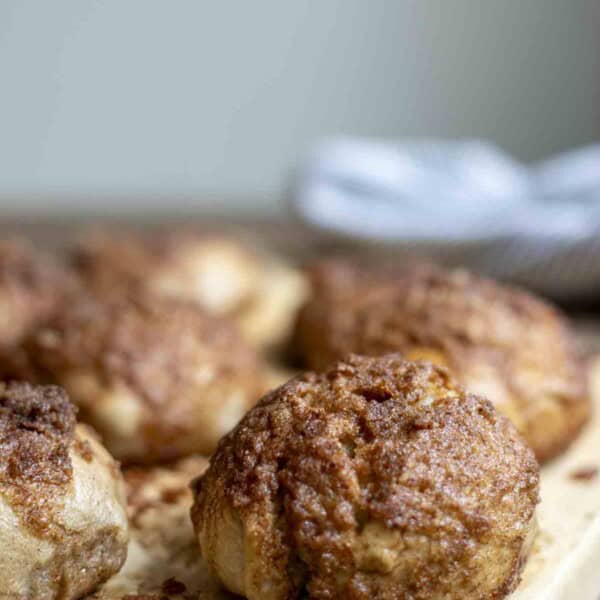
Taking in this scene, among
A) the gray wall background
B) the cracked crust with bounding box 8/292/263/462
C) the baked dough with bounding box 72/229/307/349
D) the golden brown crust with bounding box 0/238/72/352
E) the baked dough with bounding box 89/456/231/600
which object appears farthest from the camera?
the gray wall background

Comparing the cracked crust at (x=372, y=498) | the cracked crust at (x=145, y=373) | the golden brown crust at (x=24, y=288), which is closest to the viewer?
the cracked crust at (x=372, y=498)

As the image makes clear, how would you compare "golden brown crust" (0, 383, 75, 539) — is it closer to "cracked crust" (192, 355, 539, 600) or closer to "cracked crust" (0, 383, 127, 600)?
"cracked crust" (0, 383, 127, 600)

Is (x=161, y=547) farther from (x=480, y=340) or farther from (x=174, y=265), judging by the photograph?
(x=174, y=265)

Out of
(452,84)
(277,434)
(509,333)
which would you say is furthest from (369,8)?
(277,434)

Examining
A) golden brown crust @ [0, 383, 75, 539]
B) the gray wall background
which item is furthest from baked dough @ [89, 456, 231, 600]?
the gray wall background

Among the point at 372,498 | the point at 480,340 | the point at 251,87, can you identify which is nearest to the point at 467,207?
the point at 480,340

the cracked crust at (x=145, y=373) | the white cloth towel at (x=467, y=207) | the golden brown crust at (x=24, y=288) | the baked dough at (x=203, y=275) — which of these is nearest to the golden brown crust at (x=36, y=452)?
the cracked crust at (x=145, y=373)

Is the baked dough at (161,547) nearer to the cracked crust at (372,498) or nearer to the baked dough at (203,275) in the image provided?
the cracked crust at (372,498)
